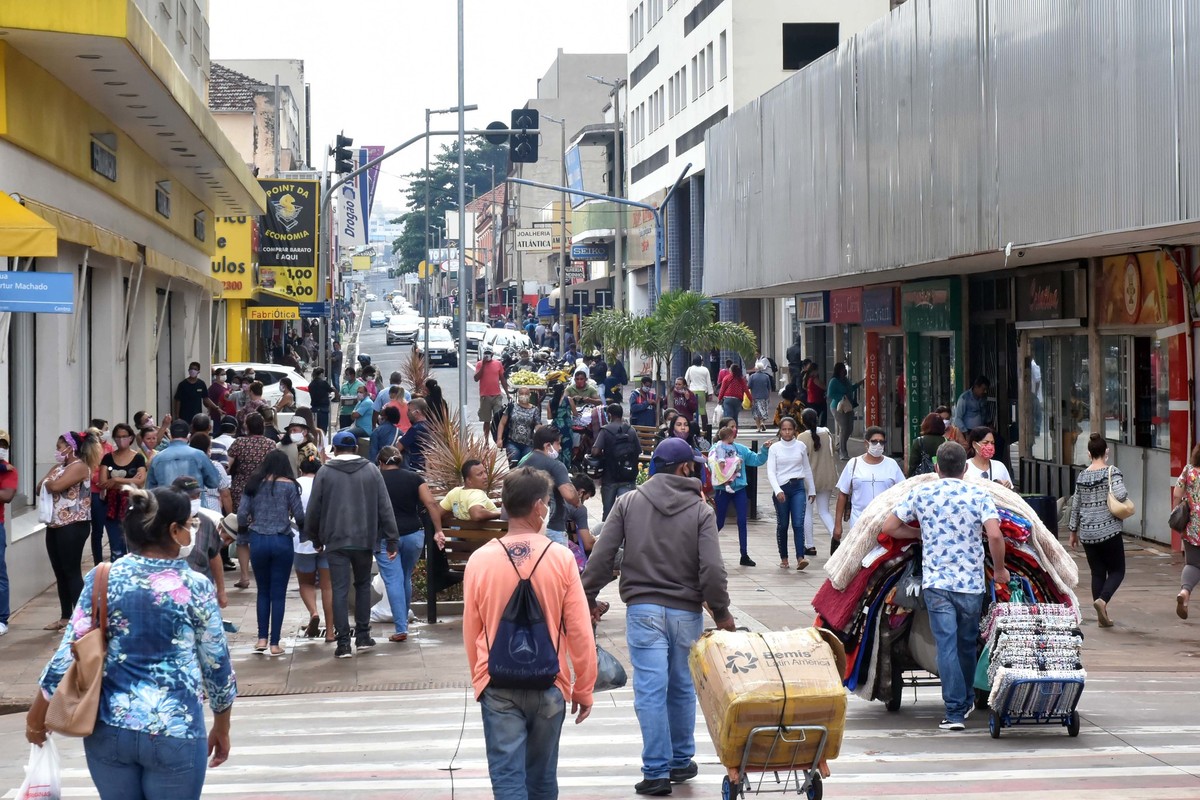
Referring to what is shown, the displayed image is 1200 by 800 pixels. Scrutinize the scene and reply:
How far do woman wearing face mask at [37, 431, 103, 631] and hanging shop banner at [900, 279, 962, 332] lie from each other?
15330mm

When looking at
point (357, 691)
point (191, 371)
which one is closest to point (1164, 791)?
point (357, 691)

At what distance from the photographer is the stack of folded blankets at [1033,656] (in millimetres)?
8469

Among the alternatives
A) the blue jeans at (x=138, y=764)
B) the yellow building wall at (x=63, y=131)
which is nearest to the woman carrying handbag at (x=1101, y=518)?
the blue jeans at (x=138, y=764)

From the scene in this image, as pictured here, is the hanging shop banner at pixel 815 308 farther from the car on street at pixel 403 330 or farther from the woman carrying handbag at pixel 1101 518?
the car on street at pixel 403 330

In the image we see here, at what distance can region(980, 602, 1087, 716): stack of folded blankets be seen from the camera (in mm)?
8469

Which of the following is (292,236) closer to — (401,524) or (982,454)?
(401,524)

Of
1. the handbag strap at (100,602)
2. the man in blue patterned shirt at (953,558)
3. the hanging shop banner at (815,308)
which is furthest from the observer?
the hanging shop banner at (815,308)

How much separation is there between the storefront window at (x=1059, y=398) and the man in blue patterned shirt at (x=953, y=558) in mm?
11614

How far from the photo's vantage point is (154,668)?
5.13 meters

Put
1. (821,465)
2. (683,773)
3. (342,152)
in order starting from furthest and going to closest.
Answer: (342,152) → (821,465) → (683,773)

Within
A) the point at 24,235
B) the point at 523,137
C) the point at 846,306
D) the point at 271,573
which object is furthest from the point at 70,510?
the point at 846,306

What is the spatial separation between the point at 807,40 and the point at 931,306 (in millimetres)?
22494

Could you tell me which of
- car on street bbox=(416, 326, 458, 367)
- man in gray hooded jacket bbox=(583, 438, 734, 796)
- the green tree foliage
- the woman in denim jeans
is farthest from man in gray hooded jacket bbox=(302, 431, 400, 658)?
the green tree foliage

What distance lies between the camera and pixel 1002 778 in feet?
25.4
